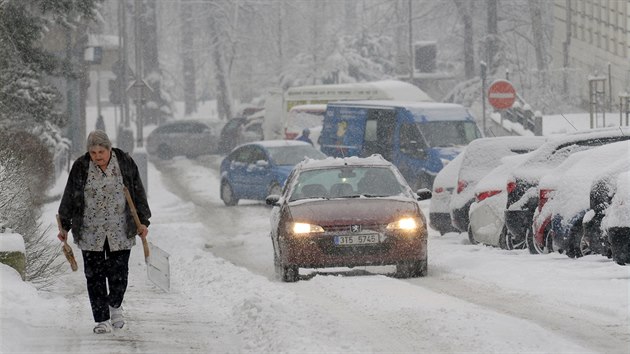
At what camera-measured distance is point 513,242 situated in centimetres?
1858

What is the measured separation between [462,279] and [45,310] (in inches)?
195

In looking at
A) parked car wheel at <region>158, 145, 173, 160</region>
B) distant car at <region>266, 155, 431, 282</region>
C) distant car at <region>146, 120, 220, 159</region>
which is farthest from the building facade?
distant car at <region>266, 155, 431, 282</region>

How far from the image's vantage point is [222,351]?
9.87m

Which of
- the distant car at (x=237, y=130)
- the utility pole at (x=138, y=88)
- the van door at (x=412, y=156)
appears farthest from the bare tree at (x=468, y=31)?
the van door at (x=412, y=156)

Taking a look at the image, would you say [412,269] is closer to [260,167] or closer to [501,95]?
[260,167]

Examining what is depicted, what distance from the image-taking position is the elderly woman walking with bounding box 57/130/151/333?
10.8m

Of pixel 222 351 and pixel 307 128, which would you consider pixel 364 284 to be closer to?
pixel 222 351

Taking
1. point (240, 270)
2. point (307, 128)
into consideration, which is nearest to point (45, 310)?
point (240, 270)

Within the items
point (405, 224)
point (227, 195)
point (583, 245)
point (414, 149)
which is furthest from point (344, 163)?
point (227, 195)

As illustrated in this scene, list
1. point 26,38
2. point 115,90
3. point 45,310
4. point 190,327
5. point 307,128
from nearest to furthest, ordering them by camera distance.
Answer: point 190,327
point 45,310
point 26,38
point 307,128
point 115,90

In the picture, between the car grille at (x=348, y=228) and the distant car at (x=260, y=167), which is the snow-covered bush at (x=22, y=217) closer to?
the car grille at (x=348, y=228)

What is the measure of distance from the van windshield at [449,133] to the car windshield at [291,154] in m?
2.42

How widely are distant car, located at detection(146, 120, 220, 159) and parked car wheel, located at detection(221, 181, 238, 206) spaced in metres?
23.8

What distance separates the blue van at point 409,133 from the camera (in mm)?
30609
